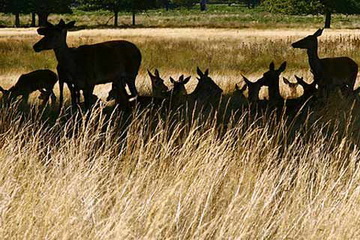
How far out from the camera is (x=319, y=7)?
63.8m

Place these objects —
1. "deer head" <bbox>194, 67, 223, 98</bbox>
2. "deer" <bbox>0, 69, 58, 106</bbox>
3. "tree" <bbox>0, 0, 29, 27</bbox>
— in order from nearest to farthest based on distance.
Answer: "deer head" <bbox>194, 67, 223, 98</bbox> → "deer" <bbox>0, 69, 58, 106</bbox> → "tree" <bbox>0, 0, 29, 27</bbox>

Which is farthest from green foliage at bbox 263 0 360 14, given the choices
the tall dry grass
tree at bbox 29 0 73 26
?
the tall dry grass

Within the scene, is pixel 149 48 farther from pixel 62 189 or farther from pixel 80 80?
pixel 62 189

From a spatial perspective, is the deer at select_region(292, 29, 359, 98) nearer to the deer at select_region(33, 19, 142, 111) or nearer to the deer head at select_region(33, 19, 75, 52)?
the deer at select_region(33, 19, 142, 111)

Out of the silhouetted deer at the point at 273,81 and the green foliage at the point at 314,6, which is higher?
the silhouetted deer at the point at 273,81

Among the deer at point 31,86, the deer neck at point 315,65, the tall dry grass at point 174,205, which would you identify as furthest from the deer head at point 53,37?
the tall dry grass at point 174,205

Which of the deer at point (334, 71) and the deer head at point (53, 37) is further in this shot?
the deer at point (334, 71)

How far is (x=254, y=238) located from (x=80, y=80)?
577 cm

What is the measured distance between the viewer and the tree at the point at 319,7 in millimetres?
62156

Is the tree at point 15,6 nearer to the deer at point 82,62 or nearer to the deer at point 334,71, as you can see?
the deer at point 334,71

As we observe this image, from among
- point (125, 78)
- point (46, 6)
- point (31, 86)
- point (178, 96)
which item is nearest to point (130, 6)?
point (46, 6)

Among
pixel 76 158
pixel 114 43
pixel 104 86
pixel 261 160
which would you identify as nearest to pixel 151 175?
pixel 76 158

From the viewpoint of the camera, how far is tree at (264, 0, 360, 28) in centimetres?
6216

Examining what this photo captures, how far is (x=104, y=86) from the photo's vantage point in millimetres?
13242
